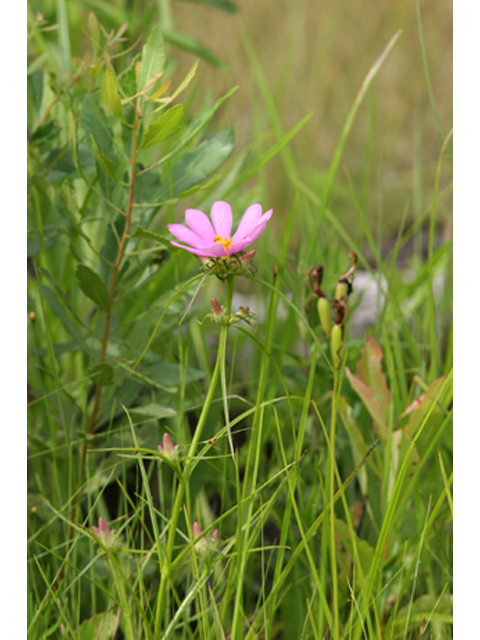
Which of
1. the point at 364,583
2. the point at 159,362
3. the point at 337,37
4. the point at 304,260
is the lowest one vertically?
the point at 364,583

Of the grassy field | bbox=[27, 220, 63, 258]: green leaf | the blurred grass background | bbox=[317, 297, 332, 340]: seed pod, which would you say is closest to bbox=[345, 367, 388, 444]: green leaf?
the grassy field

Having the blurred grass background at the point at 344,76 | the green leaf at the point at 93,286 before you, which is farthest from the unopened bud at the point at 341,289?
the blurred grass background at the point at 344,76

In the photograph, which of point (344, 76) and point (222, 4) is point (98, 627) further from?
point (344, 76)

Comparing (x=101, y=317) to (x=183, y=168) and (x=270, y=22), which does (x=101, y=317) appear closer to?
(x=183, y=168)

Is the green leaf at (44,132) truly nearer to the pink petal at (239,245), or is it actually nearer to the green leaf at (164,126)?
the green leaf at (164,126)

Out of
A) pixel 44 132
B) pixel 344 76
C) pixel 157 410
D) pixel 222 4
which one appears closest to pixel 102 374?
pixel 157 410

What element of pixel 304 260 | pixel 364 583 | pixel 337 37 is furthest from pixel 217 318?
pixel 337 37
